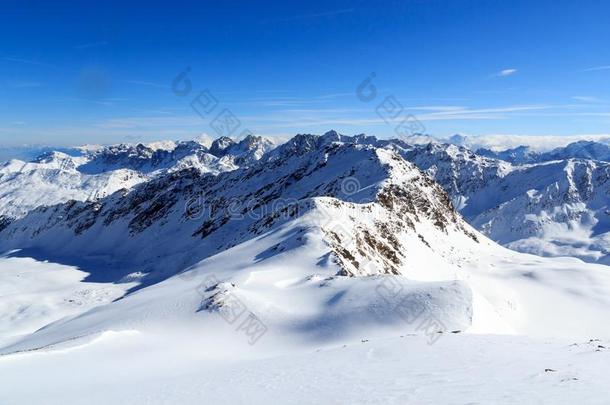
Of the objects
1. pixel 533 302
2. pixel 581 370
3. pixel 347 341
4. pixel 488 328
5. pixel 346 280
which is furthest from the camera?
pixel 533 302

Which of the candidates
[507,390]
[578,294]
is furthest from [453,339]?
[578,294]

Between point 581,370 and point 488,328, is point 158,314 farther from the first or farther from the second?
point 581,370

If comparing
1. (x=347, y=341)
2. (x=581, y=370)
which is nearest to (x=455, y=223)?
(x=347, y=341)

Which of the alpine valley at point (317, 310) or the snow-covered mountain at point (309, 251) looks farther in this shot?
the snow-covered mountain at point (309, 251)

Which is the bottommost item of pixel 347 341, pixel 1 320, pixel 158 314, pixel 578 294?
pixel 578 294

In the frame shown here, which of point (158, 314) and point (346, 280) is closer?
point (158, 314)

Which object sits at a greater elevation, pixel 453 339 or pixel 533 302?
pixel 453 339

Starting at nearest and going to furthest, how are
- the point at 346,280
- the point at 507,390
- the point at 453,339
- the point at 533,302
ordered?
the point at 507,390, the point at 453,339, the point at 346,280, the point at 533,302

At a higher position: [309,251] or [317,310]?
[309,251]

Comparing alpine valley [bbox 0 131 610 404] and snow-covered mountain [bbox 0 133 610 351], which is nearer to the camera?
alpine valley [bbox 0 131 610 404]

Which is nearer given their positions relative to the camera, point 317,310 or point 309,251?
point 317,310
